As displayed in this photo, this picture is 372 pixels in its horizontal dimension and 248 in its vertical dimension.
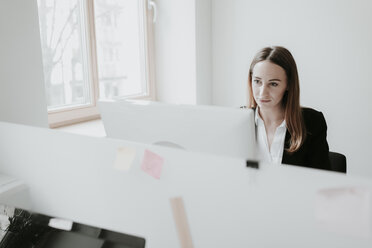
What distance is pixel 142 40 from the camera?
2807 millimetres

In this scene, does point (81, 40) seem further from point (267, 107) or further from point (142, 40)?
point (267, 107)

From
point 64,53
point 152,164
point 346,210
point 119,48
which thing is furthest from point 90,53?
point 346,210

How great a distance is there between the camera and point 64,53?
218 centimetres

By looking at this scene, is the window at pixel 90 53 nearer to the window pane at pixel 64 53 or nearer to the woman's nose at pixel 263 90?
the window pane at pixel 64 53

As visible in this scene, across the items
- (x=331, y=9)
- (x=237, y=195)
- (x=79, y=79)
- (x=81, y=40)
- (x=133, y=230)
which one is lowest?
(x=133, y=230)

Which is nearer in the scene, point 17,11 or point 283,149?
point 283,149

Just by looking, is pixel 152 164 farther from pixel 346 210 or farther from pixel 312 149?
pixel 312 149

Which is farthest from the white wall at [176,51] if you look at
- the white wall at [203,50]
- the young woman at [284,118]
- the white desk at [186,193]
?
the white desk at [186,193]

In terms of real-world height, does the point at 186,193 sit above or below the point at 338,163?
above

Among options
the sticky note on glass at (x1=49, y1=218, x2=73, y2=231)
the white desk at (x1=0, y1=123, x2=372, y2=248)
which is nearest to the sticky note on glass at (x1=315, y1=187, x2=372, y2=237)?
the white desk at (x1=0, y1=123, x2=372, y2=248)

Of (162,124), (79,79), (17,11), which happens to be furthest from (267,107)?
(79,79)

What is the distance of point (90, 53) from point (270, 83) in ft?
4.39

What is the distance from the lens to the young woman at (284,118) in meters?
1.42

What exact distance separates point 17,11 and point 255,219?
4.68 feet
